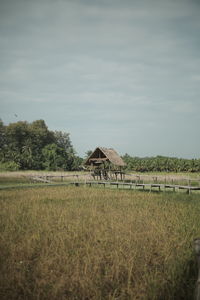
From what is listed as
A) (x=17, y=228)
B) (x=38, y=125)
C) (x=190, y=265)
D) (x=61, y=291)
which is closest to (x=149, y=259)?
(x=190, y=265)

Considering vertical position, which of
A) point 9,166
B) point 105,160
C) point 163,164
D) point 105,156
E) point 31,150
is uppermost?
point 31,150

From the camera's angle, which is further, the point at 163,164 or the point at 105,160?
the point at 163,164

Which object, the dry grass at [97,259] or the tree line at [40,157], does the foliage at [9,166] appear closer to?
the tree line at [40,157]

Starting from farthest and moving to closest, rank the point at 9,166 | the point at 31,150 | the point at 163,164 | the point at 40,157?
the point at 31,150, the point at 40,157, the point at 163,164, the point at 9,166

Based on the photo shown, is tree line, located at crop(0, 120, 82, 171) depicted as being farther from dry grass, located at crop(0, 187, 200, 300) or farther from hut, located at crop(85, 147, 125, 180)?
dry grass, located at crop(0, 187, 200, 300)

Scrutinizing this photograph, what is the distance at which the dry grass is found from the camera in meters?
2.78

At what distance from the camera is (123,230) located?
5203 mm

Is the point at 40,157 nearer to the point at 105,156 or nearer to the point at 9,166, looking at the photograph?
the point at 9,166

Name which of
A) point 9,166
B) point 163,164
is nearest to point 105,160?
point 163,164

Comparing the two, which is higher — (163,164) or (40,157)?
(40,157)

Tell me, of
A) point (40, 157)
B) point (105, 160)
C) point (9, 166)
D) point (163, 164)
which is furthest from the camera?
point (40, 157)

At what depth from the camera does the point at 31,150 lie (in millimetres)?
49344

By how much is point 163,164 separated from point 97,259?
131 ft

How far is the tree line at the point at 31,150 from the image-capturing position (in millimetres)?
45438
